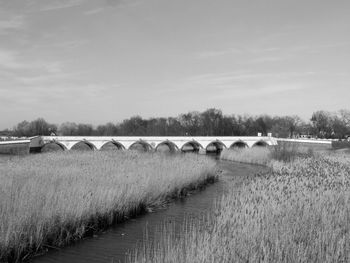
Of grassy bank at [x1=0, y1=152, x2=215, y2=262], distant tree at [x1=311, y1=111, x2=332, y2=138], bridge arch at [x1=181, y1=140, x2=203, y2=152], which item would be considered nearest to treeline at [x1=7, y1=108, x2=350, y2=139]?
distant tree at [x1=311, y1=111, x2=332, y2=138]

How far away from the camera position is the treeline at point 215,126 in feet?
326

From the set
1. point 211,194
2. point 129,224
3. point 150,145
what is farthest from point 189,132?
point 129,224

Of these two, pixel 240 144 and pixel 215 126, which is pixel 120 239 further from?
pixel 215 126

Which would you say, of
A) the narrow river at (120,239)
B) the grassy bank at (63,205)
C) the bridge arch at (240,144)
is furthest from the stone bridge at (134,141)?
the narrow river at (120,239)

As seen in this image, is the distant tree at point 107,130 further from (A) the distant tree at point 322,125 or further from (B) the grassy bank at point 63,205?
(B) the grassy bank at point 63,205

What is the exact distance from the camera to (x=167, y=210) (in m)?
15.5

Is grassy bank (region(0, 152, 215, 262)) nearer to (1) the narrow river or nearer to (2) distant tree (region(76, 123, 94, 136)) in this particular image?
(1) the narrow river

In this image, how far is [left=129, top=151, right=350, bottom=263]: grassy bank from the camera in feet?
22.9

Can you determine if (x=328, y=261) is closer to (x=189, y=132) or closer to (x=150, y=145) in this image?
(x=150, y=145)

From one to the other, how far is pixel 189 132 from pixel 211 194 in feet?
287

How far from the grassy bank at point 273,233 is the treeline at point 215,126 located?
87.3 m

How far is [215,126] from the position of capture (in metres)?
104

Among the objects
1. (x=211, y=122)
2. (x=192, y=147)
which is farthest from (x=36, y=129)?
(x=192, y=147)

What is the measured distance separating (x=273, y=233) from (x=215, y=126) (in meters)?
96.0
